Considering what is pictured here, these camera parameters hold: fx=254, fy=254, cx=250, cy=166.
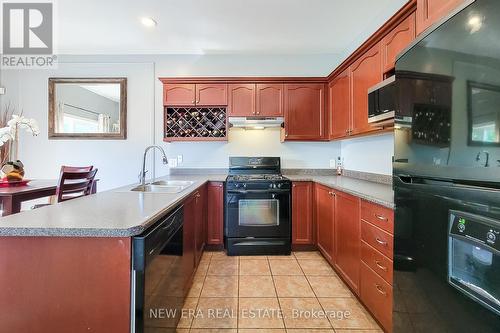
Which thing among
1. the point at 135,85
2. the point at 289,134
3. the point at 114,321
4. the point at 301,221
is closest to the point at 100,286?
the point at 114,321

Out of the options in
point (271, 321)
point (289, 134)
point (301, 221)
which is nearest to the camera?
point (271, 321)

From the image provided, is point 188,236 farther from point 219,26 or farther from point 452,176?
point 219,26

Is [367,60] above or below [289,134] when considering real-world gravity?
above

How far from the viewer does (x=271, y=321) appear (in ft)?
6.07

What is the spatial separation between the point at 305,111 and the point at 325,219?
4.81 ft

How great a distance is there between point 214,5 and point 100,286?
2567 mm

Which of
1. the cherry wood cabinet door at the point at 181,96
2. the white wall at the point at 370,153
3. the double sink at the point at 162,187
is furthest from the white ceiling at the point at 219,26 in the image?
the double sink at the point at 162,187

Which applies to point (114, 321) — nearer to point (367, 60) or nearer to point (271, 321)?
point (271, 321)

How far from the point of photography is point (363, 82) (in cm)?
236

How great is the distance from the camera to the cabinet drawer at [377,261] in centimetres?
155

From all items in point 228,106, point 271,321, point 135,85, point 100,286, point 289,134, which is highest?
point 135,85

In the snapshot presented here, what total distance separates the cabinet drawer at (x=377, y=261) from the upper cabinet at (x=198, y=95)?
241 cm

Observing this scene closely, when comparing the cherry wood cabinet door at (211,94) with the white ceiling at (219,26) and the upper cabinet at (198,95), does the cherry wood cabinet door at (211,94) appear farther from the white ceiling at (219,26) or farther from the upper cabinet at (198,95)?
the white ceiling at (219,26)

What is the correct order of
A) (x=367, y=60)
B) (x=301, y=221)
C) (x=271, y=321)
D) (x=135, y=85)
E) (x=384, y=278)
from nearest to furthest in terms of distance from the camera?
(x=384, y=278) < (x=271, y=321) < (x=367, y=60) < (x=301, y=221) < (x=135, y=85)
